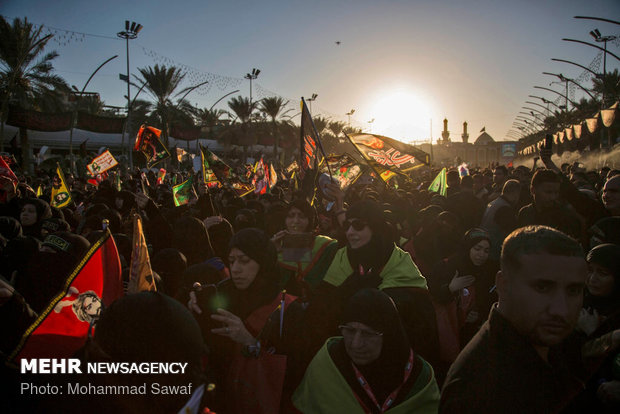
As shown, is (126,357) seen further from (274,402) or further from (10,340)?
(10,340)

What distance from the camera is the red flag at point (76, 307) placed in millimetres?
2105

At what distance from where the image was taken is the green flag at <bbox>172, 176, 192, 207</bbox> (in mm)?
7637

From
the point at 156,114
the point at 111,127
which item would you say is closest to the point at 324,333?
the point at 111,127

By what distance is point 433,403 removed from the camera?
6.91ft

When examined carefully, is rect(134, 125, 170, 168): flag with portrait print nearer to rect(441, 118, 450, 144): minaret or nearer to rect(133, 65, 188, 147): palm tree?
rect(133, 65, 188, 147): palm tree

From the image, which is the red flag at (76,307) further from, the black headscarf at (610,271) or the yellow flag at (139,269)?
the black headscarf at (610,271)

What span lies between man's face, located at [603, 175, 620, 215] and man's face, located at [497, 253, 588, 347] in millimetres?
3696

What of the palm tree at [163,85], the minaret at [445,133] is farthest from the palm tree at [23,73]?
the minaret at [445,133]

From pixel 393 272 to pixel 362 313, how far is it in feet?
3.53

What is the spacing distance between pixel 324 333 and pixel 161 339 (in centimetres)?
142

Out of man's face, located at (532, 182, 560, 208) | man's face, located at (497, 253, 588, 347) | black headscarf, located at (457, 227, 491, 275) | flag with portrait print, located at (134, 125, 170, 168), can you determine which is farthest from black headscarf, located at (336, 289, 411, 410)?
flag with portrait print, located at (134, 125, 170, 168)

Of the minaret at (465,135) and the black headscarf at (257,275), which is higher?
the minaret at (465,135)

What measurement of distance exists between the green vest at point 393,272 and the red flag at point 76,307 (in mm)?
1591

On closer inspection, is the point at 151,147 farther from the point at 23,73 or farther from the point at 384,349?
the point at 23,73
